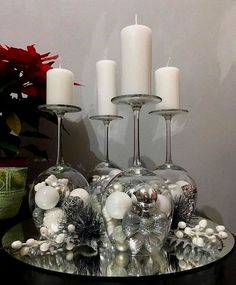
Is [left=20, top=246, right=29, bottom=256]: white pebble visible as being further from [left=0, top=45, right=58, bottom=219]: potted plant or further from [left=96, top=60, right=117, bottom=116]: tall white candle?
[left=96, top=60, right=117, bottom=116]: tall white candle

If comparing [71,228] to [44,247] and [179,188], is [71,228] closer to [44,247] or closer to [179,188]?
[44,247]

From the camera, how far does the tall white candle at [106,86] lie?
2.38 ft

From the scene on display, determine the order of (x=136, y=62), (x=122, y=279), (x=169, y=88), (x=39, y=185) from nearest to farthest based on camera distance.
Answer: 1. (x=122, y=279)
2. (x=136, y=62)
3. (x=39, y=185)
4. (x=169, y=88)

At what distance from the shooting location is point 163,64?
94 centimetres

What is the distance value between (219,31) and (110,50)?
0.38m

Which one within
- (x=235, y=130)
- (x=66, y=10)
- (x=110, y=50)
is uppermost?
(x=66, y=10)

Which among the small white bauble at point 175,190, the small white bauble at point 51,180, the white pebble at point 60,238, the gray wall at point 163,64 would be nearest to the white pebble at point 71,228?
the white pebble at point 60,238

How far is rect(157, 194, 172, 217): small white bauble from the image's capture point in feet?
1.39

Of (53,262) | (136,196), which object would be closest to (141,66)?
(136,196)

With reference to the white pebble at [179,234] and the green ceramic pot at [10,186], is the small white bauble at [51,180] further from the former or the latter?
the white pebble at [179,234]

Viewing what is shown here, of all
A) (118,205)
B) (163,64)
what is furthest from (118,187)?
(163,64)

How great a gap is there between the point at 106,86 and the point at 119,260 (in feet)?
1.48

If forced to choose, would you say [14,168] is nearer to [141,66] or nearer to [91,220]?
[91,220]

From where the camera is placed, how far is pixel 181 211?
54 centimetres
